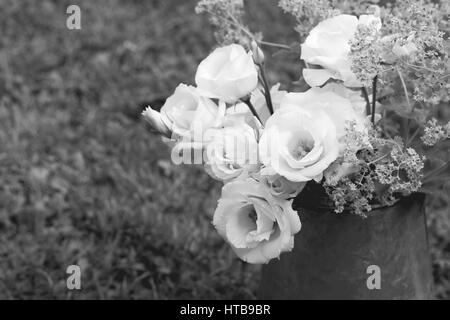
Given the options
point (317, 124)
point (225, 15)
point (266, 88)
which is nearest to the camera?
point (317, 124)

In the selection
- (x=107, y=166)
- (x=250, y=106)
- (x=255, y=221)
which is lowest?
(x=255, y=221)

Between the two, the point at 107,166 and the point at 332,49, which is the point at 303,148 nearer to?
the point at 332,49

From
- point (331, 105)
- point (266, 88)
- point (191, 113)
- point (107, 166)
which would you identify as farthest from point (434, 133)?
point (107, 166)

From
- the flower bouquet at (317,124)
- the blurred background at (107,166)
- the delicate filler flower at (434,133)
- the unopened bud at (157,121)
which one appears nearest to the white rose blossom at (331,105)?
the flower bouquet at (317,124)

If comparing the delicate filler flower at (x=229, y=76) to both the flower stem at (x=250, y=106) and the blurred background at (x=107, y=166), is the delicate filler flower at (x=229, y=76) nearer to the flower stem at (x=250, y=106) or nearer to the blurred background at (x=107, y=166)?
the flower stem at (x=250, y=106)

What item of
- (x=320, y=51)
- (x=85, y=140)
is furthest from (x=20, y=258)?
(x=320, y=51)

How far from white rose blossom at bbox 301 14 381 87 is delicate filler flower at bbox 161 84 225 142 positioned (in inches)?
7.1

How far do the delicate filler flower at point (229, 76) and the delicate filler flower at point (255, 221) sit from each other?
0.16 m

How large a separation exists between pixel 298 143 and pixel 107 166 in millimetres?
1433

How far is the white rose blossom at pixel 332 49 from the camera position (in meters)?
1.36

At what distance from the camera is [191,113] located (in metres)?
1.38

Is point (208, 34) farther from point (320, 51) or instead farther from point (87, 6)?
point (320, 51)

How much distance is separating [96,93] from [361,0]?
70.3 inches

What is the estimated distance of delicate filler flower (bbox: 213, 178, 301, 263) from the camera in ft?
4.49
